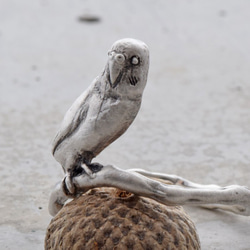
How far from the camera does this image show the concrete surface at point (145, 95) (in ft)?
7.37

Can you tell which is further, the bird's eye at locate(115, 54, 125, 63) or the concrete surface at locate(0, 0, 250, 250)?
the concrete surface at locate(0, 0, 250, 250)

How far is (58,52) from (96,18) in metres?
0.66

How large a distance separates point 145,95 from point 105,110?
1.75 metres

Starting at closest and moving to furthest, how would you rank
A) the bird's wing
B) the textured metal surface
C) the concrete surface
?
the textured metal surface < the bird's wing < the concrete surface

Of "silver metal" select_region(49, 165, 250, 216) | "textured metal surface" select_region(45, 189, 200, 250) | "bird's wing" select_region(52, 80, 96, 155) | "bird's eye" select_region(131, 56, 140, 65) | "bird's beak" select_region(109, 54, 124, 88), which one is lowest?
"textured metal surface" select_region(45, 189, 200, 250)

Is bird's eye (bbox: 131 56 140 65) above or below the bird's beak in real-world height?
above

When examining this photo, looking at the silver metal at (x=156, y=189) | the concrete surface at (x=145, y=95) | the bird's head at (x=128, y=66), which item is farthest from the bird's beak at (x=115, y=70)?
the concrete surface at (x=145, y=95)

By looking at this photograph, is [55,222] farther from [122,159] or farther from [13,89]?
[13,89]

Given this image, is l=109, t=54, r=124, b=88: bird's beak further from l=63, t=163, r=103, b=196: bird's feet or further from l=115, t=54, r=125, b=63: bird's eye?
l=63, t=163, r=103, b=196: bird's feet


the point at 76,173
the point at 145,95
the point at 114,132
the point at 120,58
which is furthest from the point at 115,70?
the point at 145,95

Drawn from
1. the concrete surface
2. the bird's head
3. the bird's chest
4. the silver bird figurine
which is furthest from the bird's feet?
the concrete surface

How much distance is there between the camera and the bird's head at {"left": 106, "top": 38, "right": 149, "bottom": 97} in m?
1.55

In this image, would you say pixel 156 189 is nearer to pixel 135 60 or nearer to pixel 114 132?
pixel 114 132

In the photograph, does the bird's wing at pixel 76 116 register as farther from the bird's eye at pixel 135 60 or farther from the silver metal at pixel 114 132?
the bird's eye at pixel 135 60
